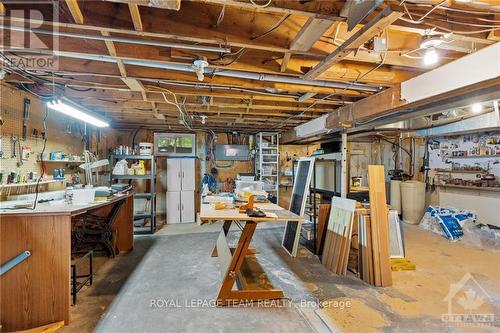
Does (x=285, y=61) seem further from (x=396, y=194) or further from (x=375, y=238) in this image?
(x=396, y=194)

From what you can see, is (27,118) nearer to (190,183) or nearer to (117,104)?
(117,104)

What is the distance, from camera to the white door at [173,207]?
572 centimetres

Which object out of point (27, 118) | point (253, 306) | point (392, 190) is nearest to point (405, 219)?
point (392, 190)

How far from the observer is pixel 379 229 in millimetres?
2943

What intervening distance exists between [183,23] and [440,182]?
6.41m

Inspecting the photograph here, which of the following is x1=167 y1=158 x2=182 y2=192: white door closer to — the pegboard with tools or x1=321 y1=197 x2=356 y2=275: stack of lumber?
the pegboard with tools

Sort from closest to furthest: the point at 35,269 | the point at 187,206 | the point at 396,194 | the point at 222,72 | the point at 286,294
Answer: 1. the point at 35,269
2. the point at 222,72
3. the point at 286,294
4. the point at 187,206
5. the point at 396,194

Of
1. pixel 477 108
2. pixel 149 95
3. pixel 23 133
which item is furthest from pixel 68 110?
pixel 477 108

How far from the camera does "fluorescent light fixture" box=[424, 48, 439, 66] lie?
6.55 ft

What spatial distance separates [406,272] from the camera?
3182 mm

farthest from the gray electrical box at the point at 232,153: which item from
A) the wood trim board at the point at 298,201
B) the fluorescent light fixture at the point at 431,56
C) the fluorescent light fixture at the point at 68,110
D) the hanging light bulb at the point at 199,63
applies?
the fluorescent light fixture at the point at 431,56

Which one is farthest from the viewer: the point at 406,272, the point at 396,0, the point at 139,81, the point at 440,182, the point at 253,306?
the point at 440,182

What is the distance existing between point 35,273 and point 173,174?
372cm

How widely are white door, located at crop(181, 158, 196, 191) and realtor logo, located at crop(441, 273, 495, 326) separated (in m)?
4.86
